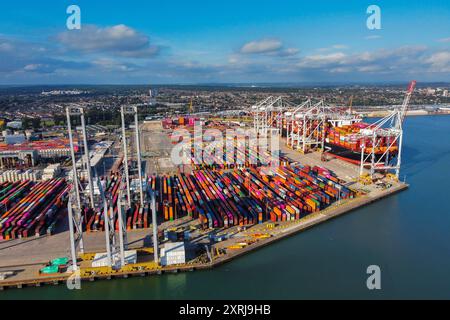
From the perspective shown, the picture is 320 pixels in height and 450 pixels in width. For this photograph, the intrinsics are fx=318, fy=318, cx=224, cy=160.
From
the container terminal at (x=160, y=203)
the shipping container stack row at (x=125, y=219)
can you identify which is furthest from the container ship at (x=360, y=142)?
the shipping container stack row at (x=125, y=219)

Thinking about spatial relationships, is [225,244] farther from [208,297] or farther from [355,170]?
[355,170]

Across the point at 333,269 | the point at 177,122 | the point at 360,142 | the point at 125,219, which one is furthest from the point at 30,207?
the point at 177,122

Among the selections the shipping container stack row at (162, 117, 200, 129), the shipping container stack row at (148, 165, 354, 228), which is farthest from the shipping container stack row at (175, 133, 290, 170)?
the shipping container stack row at (162, 117, 200, 129)

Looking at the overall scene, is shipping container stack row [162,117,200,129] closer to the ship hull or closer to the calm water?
the ship hull

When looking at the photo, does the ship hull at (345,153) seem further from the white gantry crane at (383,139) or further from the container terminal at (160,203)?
the white gantry crane at (383,139)

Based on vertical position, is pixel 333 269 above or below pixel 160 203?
below

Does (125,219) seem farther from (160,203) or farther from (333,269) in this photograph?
(333,269)
